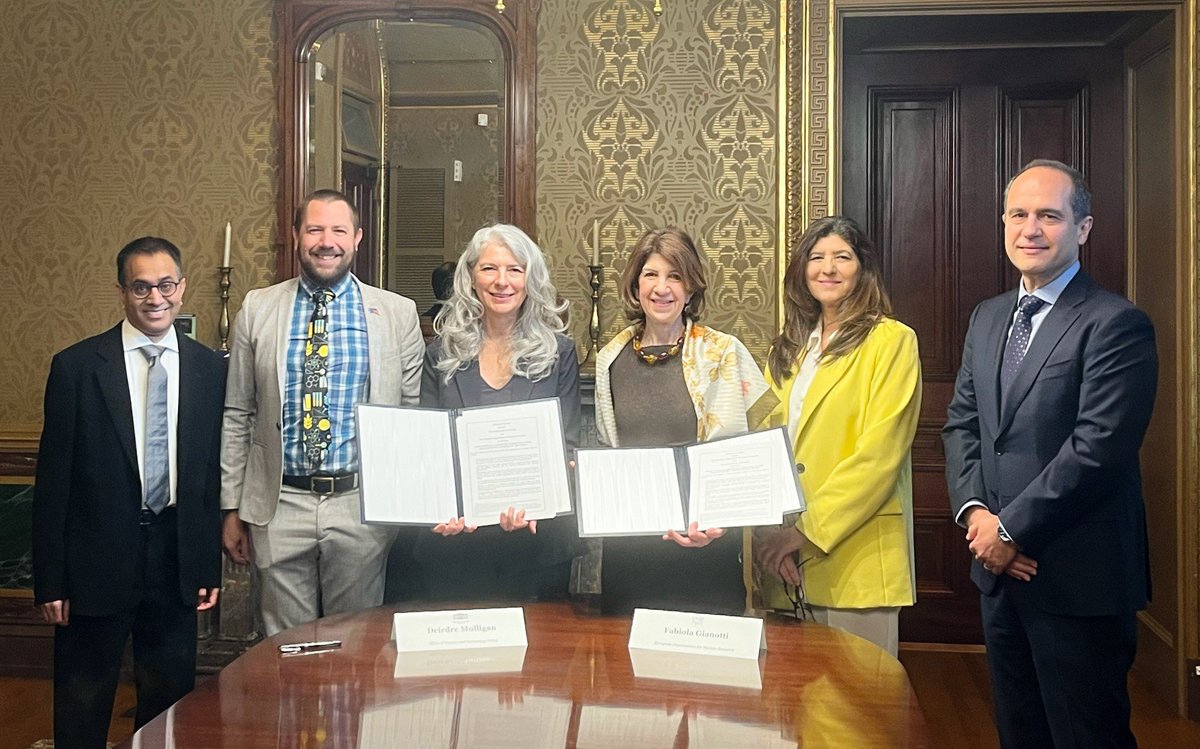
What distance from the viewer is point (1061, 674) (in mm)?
2113

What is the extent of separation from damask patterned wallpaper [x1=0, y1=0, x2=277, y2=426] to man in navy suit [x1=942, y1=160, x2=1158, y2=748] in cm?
259

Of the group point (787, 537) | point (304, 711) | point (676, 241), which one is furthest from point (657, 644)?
point (676, 241)

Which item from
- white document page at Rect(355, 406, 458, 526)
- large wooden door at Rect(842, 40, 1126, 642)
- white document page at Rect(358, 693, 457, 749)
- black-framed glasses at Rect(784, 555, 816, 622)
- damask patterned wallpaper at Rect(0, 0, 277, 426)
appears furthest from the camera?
large wooden door at Rect(842, 40, 1126, 642)

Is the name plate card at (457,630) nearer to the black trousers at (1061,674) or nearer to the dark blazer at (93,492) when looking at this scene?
the dark blazer at (93,492)

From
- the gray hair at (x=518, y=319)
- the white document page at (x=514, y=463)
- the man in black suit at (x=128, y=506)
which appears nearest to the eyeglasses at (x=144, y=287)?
the man in black suit at (x=128, y=506)

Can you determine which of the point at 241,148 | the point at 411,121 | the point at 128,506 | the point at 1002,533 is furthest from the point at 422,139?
the point at 1002,533

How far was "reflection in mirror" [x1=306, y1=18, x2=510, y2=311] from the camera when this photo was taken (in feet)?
12.2

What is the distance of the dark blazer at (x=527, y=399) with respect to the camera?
2.51 m

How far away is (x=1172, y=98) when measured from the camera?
11.5ft

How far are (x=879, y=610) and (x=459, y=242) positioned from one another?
197 centimetres

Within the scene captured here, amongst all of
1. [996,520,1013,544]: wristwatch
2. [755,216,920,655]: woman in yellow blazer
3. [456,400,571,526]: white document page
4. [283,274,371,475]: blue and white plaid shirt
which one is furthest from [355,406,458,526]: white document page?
[996,520,1013,544]: wristwatch

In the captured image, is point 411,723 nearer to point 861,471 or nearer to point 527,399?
point 527,399

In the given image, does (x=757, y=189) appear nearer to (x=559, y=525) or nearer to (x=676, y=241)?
(x=676, y=241)

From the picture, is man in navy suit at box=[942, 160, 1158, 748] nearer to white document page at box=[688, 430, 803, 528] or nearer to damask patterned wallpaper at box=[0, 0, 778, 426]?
white document page at box=[688, 430, 803, 528]
